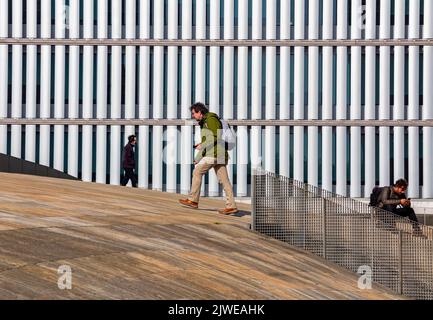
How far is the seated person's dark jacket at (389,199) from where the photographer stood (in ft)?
74.4

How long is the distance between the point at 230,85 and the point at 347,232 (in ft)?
89.5

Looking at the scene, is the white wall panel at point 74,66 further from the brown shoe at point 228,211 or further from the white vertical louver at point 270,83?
the brown shoe at point 228,211

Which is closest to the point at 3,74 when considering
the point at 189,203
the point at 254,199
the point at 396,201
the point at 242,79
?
the point at 242,79

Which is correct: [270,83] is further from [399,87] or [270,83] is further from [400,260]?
[400,260]

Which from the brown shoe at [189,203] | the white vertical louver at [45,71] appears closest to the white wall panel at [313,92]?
the white vertical louver at [45,71]

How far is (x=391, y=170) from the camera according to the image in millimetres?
44906

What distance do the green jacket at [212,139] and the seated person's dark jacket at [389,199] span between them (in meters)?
4.54

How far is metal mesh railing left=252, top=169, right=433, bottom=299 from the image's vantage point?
56.6 ft

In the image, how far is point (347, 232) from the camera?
17.8 metres

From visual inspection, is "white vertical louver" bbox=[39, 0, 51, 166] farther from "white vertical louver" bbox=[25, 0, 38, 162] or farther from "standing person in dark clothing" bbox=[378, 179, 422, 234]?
"standing person in dark clothing" bbox=[378, 179, 422, 234]

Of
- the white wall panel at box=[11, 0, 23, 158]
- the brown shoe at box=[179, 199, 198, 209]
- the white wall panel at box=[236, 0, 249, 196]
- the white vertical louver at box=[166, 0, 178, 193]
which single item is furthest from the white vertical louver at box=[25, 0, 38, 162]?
the brown shoe at box=[179, 199, 198, 209]

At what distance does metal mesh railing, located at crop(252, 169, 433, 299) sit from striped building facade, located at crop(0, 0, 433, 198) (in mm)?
25953
